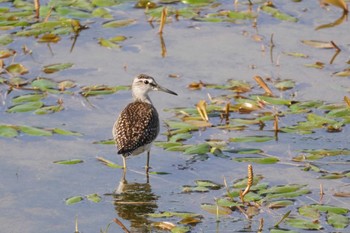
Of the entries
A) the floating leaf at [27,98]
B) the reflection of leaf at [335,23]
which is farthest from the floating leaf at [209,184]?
the reflection of leaf at [335,23]

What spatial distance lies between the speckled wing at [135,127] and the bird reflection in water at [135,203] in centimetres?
35

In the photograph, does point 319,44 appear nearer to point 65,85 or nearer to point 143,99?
point 143,99

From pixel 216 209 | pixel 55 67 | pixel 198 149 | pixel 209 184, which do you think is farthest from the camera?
pixel 55 67

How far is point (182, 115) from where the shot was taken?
36.9 feet

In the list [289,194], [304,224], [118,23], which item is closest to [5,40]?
[118,23]

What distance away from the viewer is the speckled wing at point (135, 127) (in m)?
9.94

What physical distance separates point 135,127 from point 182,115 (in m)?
1.14

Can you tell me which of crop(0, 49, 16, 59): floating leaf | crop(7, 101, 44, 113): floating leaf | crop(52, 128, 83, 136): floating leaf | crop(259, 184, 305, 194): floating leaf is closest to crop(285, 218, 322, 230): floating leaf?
crop(259, 184, 305, 194): floating leaf

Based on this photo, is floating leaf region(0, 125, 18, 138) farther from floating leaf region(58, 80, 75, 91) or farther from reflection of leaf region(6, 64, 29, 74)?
reflection of leaf region(6, 64, 29, 74)

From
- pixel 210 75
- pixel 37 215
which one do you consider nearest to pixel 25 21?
pixel 210 75

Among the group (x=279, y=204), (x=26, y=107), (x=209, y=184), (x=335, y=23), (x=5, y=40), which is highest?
(x=279, y=204)

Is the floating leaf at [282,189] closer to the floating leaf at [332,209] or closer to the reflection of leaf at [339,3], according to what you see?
the floating leaf at [332,209]

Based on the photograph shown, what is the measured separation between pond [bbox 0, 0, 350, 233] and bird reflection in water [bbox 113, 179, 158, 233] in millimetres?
18

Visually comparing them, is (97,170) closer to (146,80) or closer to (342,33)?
(146,80)
